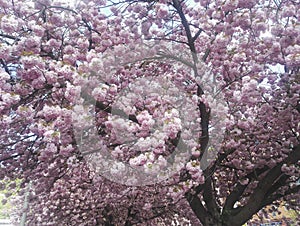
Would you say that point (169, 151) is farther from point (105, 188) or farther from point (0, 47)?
point (105, 188)

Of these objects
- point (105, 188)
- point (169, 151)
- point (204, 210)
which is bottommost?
point (105, 188)

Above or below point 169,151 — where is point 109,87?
above

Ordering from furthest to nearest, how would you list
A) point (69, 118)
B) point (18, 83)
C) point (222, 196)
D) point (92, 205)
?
point (92, 205) → point (222, 196) → point (18, 83) → point (69, 118)

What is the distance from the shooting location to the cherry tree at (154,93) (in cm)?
486

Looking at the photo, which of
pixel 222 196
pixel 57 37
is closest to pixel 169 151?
pixel 57 37

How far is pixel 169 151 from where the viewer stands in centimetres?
625

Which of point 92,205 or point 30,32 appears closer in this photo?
point 30,32

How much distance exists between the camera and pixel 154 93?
5.85m

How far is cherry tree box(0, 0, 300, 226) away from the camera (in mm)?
4859

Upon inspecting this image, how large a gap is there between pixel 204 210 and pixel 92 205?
5129 mm

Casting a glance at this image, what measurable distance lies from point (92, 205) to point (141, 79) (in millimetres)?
6193

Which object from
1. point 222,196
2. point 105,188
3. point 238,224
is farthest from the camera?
point 105,188

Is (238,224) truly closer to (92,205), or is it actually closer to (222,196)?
(222,196)

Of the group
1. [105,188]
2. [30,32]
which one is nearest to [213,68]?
[30,32]
